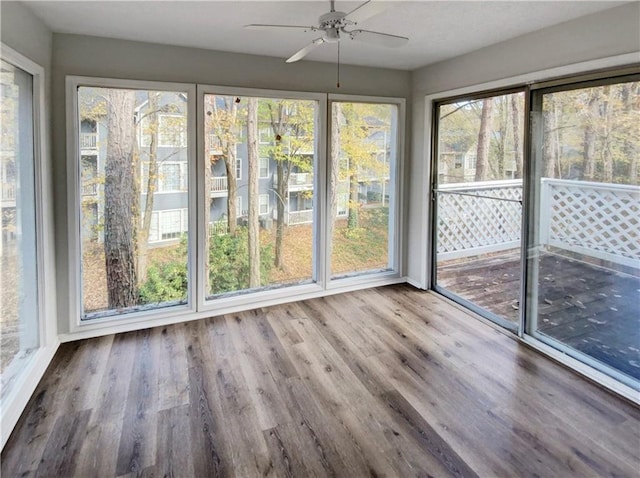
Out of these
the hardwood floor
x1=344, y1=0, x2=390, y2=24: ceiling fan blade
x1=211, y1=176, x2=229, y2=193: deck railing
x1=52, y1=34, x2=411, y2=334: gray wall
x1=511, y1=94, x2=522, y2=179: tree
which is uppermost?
x1=52, y1=34, x2=411, y2=334: gray wall

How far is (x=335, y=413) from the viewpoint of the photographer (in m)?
2.47

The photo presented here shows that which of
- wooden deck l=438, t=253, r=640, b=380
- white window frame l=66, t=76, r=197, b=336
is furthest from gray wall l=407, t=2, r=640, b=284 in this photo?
white window frame l=66, t=76, r=197, b=336

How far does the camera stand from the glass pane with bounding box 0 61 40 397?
95.7 inches

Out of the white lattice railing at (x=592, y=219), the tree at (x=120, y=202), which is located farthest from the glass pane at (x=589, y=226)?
the tree at (x=120, y=202)

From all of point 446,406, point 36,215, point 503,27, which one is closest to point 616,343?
point 446,406

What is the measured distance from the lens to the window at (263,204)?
4109mm

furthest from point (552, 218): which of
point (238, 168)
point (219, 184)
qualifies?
point (219, 184)

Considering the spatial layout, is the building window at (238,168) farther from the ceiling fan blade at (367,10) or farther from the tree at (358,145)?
the ceiling fan blade at (367,10)

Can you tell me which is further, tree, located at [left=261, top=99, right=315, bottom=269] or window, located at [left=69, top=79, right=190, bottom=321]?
tree, located at [left=261, top=99, right=315, bottom=269]

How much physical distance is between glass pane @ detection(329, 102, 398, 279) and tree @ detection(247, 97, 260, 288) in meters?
→ 0.87

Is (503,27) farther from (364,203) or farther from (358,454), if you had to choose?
(358,454)

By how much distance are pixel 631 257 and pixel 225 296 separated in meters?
3.44

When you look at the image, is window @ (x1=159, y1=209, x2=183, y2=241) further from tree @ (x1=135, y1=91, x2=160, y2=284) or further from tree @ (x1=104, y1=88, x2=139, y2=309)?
tree @ (x1=104, y1=88, x2=139, y2=309)

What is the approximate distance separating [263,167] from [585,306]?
10.1ft
